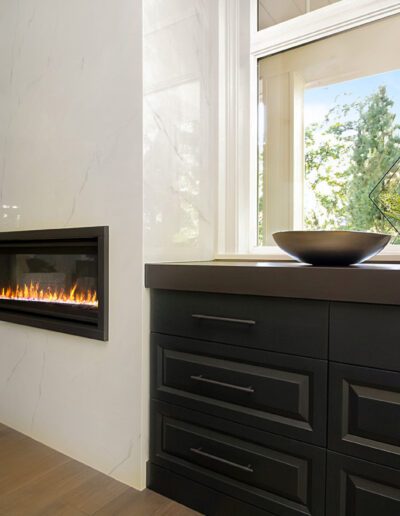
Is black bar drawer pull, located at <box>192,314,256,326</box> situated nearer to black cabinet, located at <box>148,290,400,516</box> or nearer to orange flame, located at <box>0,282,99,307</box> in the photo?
black cabinet, located at <box>148,290,400,516</box>

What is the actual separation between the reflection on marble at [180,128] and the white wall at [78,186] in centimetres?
6

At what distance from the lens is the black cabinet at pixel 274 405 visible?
3.67 feet

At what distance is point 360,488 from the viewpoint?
1144 millimetres

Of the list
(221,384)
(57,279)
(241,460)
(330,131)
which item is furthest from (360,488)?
(57,279)

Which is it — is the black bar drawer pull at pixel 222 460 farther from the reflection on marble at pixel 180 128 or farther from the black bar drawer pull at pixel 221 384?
the reflection on marble at pixel 180 128

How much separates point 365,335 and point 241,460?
1.99 feet

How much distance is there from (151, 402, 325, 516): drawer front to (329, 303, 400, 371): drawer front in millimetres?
308

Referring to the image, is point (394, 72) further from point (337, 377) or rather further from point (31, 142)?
point (31, 142)

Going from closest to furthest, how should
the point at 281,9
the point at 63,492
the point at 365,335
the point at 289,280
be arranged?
the point at 365,335 → the point at 289,280 → the point at 63,492 → the point at 281,9

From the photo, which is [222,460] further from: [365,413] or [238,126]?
[238,126]

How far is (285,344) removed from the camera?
1263mm

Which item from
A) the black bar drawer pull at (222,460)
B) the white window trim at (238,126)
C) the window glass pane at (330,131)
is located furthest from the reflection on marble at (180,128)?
the black bar drawer pull at (222,460)

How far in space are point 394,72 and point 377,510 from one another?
1.57 meters

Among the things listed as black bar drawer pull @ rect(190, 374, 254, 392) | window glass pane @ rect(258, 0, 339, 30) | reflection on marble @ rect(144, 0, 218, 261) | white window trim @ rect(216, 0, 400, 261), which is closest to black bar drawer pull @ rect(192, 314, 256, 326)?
black bar drawer pull @ rect(190, 374, 254, 392)
